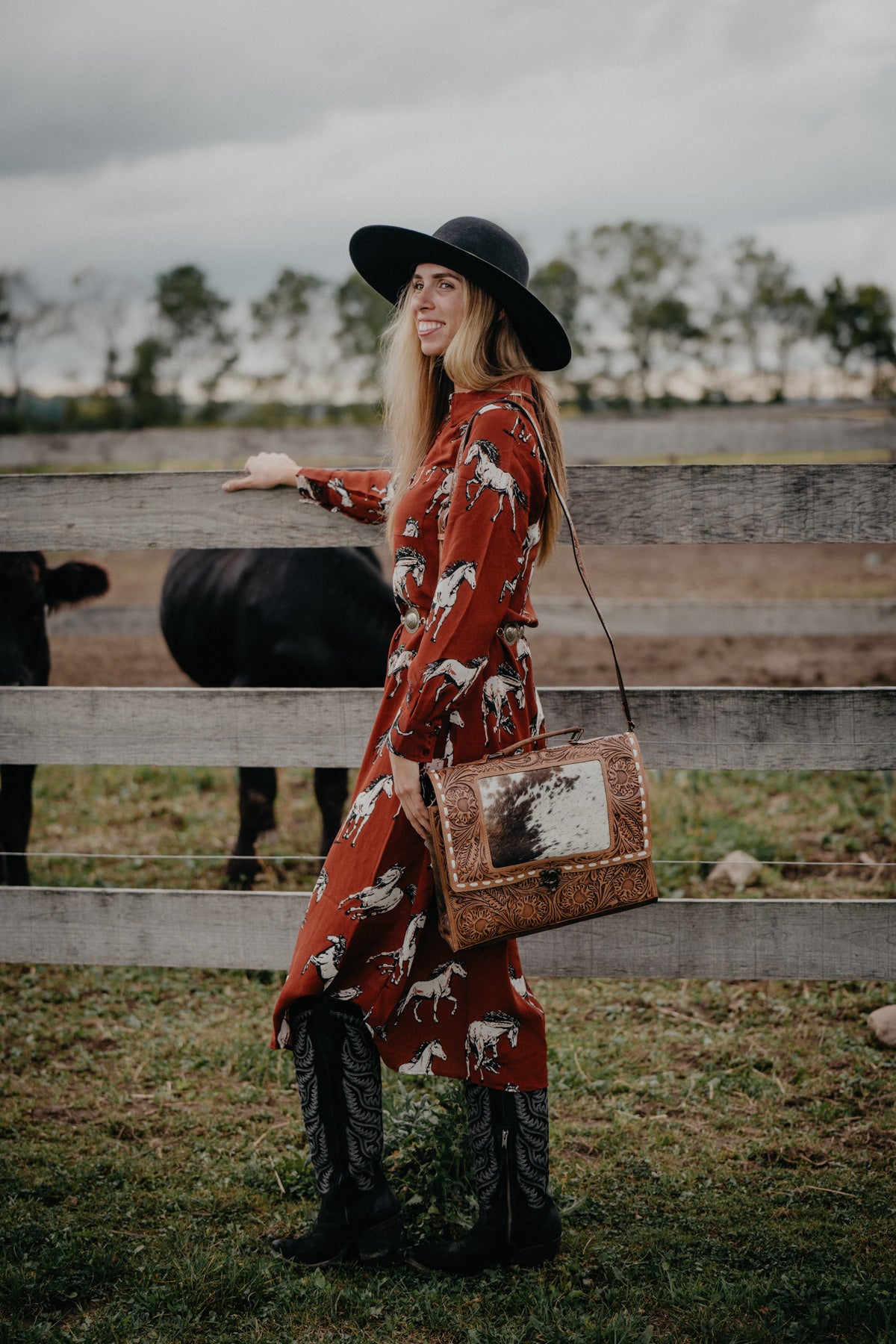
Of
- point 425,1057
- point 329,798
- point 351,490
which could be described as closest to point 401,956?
point 425,1057

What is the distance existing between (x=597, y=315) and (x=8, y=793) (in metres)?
49.8

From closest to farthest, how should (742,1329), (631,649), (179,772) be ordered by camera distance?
Result: (742,1329) → (179,772) → (631,649)

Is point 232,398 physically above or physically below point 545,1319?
above

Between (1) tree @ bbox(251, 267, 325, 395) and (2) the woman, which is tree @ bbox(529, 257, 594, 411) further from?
(2) the woman

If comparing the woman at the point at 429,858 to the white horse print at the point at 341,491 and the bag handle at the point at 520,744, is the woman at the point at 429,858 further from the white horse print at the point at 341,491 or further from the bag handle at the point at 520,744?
the white horse print at the point at 341,491

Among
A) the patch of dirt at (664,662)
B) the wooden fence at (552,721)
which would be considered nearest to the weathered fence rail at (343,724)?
the wooden fence at (552,721)

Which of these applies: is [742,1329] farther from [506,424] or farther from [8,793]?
[8,793]

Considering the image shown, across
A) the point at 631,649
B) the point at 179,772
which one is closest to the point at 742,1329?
the point at 179,772

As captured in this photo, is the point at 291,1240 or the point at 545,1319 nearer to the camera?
the point at 545,1319

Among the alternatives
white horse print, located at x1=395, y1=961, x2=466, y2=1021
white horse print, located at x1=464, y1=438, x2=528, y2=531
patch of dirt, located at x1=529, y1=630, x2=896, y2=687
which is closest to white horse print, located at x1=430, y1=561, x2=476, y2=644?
white horse print, located at x1=464, y1=438, x2=528, y2=531

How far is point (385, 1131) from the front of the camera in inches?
105

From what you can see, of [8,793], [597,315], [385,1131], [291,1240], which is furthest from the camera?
Result: [597,315]

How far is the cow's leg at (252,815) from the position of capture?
4.59 meters

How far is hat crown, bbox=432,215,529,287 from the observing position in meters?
2.20
